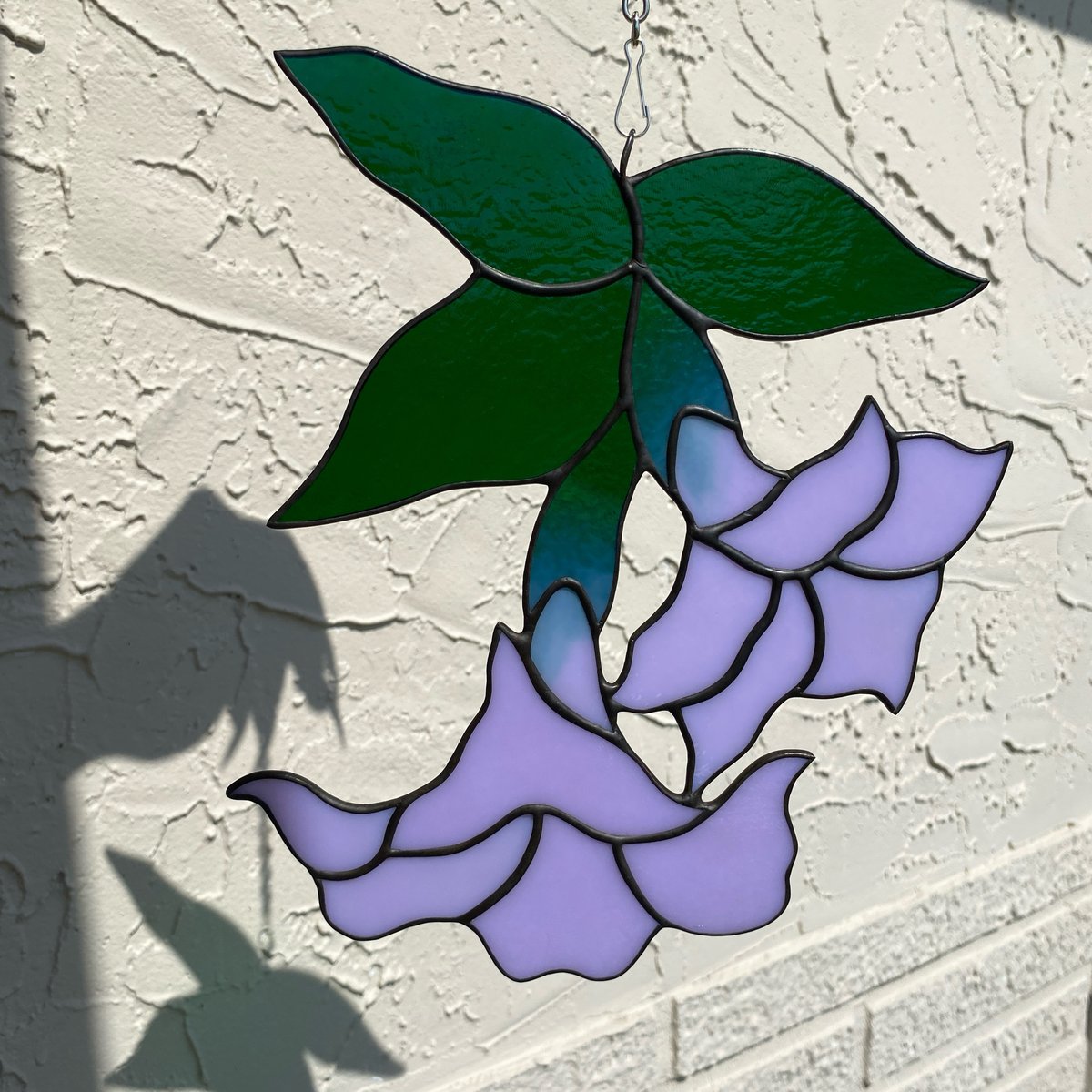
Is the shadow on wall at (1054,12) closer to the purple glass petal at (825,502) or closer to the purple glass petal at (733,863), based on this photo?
the purple glass petal at (825,502)

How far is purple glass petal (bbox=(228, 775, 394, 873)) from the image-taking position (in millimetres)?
624

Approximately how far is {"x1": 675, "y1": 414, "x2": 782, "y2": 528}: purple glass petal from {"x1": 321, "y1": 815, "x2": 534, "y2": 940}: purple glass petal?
0.72ft

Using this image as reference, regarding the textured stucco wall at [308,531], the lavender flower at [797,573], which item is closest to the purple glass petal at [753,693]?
the lavender flower at [797,573]

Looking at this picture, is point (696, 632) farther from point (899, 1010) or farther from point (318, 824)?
point (899, 1010)

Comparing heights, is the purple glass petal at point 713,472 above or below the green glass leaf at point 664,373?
below

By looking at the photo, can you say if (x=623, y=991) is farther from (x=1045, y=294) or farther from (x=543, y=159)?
(x=1045, y=294)

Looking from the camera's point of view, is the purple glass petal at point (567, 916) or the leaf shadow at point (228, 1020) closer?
the purple glass petal at point (567, 916)

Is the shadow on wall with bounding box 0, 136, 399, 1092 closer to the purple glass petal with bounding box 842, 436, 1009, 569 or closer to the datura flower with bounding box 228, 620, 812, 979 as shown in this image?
the datura flower with bounding box 228, 620, 812, 979

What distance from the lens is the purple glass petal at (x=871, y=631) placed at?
72 centimetres

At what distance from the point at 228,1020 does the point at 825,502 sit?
75cm

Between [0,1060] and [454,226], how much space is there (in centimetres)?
78

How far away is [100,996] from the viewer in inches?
38.1

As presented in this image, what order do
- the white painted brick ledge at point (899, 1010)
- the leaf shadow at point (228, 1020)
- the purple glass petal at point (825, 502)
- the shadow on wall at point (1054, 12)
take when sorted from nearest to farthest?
1. the purple glass petal at point (825, 502)
2. the leaf shadow at point (228, 1020)
3. the white painted brick ledge at point (899, 1010)
4. the shadow on wall at point (1054, 12)

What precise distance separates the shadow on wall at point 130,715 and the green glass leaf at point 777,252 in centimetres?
51
